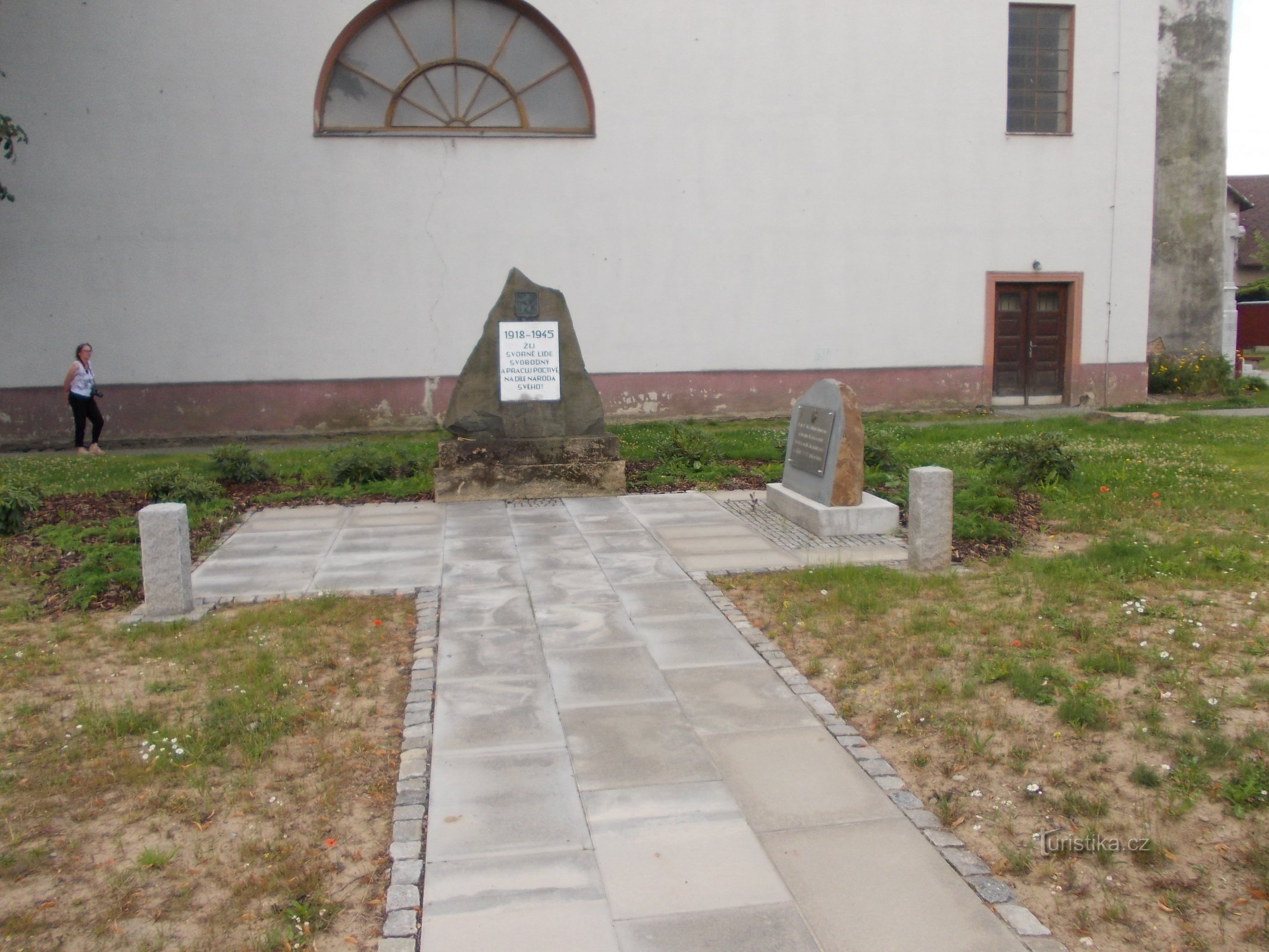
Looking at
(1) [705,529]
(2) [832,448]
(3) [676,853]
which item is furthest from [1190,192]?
(3) [676,853]

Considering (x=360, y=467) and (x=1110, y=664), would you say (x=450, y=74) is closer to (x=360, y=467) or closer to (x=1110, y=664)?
(x=360, y=467)

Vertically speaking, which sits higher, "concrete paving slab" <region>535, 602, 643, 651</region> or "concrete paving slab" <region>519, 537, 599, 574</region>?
"concrete paving slab" <region>519, 537, 599, 574</region>

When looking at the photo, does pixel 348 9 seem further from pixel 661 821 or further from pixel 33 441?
pixel 661 821

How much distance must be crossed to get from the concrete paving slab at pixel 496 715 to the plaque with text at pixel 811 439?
4121 millimetres

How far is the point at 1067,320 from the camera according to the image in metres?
18.6

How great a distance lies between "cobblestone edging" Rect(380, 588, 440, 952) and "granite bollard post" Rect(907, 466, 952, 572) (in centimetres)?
342

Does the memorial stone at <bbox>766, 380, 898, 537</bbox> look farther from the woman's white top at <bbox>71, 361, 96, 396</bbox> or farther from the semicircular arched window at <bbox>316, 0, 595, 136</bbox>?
the woman's white top at <bbox>71, 361, 96, 396</bbox>

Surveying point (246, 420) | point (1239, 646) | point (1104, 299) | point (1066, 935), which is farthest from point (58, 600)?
point (1104, 299)

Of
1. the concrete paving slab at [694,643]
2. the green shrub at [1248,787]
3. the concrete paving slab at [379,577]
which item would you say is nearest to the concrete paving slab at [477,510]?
the concrete paving slab at [379,577]

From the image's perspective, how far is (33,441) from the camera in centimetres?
1583

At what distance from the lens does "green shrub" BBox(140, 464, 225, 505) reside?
10.2 metres

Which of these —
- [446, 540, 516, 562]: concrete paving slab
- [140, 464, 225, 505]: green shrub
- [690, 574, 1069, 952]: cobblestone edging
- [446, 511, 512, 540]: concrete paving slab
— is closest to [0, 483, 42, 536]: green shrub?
[140, 464, 225, 505]: green shrub

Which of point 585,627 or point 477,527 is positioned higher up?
point 477,527

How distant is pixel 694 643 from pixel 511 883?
8.78 ft
